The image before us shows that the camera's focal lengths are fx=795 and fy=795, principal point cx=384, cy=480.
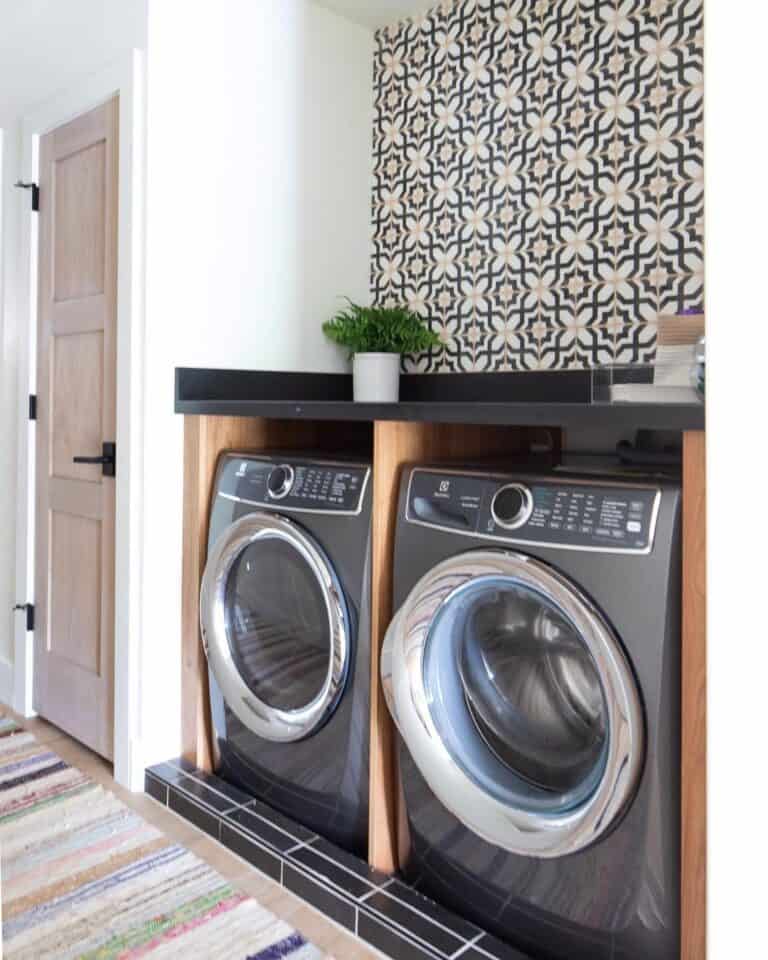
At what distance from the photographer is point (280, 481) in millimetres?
1922

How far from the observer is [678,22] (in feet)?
6.55

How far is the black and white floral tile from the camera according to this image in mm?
1459

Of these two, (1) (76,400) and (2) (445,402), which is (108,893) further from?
(1) (76,400)

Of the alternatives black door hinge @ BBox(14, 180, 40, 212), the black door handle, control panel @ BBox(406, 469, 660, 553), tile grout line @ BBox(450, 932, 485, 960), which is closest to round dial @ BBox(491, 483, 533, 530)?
control panel @ BBox(406, 469, 660, 553)

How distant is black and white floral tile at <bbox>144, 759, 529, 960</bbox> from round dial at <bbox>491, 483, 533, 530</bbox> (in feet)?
2.50

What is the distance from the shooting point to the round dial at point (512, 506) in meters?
1.39

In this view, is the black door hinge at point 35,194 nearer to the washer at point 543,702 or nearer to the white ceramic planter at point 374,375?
the white ceramic planter at point 374,375

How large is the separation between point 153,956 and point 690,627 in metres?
1.18

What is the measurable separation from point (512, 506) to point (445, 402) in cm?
51

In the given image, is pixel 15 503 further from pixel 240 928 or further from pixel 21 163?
pixel 240 928

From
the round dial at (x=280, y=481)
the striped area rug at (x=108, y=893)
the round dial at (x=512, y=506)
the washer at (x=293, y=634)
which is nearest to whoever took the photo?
the round dial at (x=512, y=506)

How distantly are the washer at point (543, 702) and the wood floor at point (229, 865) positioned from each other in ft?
0.63

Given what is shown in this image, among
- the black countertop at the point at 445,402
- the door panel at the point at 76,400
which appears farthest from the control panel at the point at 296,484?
the door panel at the point at 76,400

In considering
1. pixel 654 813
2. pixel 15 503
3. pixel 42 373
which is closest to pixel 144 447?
pixel 42 373
